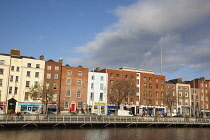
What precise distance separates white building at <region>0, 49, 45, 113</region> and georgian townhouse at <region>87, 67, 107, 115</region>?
56.3ft

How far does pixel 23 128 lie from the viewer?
47719 millimetres

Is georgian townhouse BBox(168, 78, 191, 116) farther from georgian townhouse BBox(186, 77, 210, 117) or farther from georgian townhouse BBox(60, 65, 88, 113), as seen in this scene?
georgian townhouse BBox(60, 65, 88, 113)

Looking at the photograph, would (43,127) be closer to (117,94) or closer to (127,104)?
(117,94)

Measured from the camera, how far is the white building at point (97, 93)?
3270 inches

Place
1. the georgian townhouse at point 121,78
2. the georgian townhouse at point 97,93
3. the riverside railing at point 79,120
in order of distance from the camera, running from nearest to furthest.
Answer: the riverside railing at point 79,120
the georgian townhouse at point 97,93
the georgian townhouse at point 121,78

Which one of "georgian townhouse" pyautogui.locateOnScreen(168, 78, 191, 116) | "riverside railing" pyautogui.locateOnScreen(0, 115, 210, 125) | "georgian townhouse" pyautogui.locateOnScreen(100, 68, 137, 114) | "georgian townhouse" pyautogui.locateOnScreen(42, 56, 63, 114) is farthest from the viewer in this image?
"georgian townhouse" pyautogui.locateOnScreen(168, 78, 191, 116)

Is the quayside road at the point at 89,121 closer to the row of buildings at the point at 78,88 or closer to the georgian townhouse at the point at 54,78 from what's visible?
the row of buildings at the point at 78,88

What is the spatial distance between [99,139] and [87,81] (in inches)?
1741

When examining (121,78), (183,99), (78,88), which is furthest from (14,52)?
(183,99)

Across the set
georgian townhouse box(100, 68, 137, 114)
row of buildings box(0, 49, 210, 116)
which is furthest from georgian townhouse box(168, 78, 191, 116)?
georgian townhouse box(100, 68, 137, 114)

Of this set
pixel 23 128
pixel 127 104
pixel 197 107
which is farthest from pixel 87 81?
pixel 197 107

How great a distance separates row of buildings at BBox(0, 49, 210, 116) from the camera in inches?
2825

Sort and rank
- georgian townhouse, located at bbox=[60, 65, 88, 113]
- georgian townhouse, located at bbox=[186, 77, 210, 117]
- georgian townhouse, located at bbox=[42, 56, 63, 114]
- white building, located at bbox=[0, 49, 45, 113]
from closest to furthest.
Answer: white building, located at bbox=[0, 49, 45, 113] → georgian townhouse, located at bbox=[42, 56, 63, 114] → georgian townhouse, located at bbox=[60, 65, 88, 113] → georgian townhouse, located at bbox=[186, 77, 210, 117]

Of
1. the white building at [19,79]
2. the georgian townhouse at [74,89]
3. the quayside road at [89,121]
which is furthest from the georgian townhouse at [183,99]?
the white building at [19,79]
